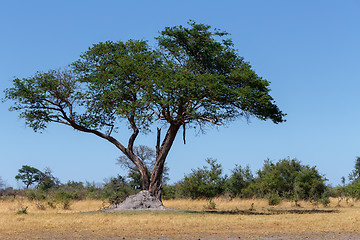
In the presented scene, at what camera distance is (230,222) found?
19.7 metres

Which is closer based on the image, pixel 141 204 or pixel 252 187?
pixel 141 204

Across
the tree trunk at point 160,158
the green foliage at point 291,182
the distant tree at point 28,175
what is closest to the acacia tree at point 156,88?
the tree trunk at point 160,158

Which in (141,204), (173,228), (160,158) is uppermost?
(160,158)

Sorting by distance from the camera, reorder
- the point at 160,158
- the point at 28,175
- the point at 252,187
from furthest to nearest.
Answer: the point at 28,175, the point at 252,187, the point at 160,158

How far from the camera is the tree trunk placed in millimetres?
27547

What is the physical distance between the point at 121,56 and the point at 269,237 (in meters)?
16.2

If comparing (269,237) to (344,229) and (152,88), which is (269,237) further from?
(152,88)

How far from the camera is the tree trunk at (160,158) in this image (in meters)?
27.5

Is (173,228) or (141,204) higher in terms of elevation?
(141,204)

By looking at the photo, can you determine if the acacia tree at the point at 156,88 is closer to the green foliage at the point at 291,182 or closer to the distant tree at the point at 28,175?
the green foliage at the point at 291,182

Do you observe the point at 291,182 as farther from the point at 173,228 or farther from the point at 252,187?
the point at 173,228

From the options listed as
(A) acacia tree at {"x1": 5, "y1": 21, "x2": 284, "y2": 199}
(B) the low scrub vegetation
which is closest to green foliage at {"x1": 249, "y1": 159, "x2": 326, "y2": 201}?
(B) the low scrub vegetation

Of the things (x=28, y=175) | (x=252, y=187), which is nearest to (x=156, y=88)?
(x=252, y=187)

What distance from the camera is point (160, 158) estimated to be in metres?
27.8
